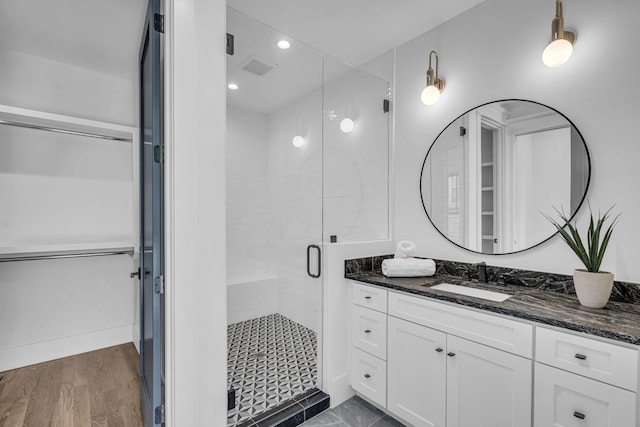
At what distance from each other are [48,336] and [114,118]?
1958 mm

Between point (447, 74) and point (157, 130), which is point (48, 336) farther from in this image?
point (447, 74)

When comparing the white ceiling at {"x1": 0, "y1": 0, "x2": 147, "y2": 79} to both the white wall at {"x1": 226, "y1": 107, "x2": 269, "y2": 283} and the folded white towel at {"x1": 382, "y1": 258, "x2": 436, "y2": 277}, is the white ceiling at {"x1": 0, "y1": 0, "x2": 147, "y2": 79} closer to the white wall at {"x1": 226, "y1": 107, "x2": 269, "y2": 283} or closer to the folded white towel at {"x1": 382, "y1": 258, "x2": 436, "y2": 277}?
the white wall at {"x1": 226, "y1": 107, "x2": 269, "y2": 283}

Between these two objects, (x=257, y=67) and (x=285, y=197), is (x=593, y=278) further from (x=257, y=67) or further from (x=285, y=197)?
(x=257, y=67)

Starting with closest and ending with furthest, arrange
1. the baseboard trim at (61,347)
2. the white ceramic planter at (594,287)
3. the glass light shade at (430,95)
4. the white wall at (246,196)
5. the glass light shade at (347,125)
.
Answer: the white ceramic planter at (594,287) < the white wall at (246,196) < the glass light shade at (430,95) < the glass light shade at (347,125) < the baseboard trim at (61,347)

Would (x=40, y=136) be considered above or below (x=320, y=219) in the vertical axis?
above

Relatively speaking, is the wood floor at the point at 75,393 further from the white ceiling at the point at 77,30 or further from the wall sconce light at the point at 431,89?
the wall sconce light at the point at 431,89

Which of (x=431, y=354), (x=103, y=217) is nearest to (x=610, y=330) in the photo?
(x=431, y=354)

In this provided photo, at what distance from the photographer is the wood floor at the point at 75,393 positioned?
1.87 m

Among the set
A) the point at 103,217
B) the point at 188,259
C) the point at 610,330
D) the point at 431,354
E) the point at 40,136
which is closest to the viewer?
the point at 610,330

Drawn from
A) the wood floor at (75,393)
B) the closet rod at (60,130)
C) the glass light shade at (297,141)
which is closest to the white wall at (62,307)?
the wood floor at (75,393)

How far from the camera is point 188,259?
4.21 feet

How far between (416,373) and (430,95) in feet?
5.99

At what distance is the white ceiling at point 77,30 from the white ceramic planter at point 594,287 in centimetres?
281

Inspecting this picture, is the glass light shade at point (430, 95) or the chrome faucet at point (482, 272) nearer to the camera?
the chrome faucet at point (482, 272)
